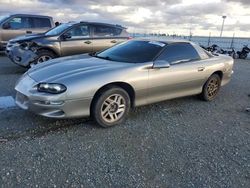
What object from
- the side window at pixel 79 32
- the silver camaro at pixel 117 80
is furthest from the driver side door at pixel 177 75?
the side window at pixel 79 32

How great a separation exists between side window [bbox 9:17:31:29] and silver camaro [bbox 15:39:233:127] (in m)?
8.13

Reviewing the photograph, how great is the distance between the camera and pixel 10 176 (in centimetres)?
278

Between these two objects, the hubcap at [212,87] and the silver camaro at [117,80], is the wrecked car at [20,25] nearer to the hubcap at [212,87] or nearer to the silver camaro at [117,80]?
the silver camaro at [117,80]

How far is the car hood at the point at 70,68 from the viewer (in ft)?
12.9

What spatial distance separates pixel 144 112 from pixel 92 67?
1356 millimetres

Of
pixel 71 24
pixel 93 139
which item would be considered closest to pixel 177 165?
pixel 93 139

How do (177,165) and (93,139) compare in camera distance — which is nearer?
(177,165)

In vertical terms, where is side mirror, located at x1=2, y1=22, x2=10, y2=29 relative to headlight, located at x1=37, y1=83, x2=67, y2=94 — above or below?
above

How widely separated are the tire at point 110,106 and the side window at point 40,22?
367 inches

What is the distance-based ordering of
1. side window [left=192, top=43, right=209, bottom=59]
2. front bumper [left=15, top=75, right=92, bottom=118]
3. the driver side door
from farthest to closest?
side window [left=192, top=43, right=209, bottom=59] < the driver side door < front bumper [left=15, top=75, right=92, bottom=118]

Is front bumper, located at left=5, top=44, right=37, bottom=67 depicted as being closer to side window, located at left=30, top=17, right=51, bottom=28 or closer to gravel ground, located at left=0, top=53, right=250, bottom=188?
gravel ground, located at left=0, top=53, right=250, bottom=188

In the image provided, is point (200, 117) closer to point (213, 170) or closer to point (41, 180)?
point (213, 170)

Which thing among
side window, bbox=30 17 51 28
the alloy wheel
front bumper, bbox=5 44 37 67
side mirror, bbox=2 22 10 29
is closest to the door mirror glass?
side mirror, bbox=2 22 10 29

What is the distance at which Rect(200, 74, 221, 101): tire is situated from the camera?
18.6 feet
